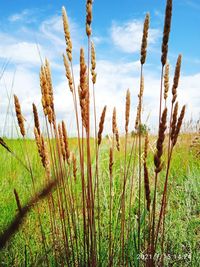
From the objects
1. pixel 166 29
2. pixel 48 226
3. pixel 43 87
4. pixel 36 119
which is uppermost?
pixel 166 29

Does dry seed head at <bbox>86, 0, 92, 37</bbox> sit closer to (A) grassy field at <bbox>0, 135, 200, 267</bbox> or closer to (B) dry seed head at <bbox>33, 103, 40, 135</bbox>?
(B) dry seed head at <bbox>33, 103, 40, 135</bbox>

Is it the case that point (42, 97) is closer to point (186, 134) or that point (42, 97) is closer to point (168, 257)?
point (168, 257)

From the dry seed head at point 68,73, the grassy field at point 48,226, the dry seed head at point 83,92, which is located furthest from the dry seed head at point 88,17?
the grassy field at point 48,226

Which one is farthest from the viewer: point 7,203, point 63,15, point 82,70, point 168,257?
point 7,203

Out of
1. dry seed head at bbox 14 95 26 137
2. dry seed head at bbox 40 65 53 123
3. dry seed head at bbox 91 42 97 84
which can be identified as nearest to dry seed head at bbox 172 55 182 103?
dry seed head at bbox 91 42 97 84

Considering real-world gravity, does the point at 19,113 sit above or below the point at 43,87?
below

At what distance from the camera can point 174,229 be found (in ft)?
10.4

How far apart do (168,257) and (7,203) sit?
1550mm

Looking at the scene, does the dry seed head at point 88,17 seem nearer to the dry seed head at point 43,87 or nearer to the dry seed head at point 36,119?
the dry seed head at point 43,87

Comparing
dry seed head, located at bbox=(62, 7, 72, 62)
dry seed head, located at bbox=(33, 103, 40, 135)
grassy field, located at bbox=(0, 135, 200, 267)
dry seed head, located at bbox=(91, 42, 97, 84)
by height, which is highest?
dry seed head, located at bbox=(62, 7, 72, 62)

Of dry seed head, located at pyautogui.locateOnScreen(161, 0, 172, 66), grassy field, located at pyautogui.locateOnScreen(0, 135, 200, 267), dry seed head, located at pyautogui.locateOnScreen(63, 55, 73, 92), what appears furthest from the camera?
grassy field, located at pyautogui.locateOnScreen(0, 135, 200, 267)

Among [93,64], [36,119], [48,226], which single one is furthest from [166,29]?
[48,226]

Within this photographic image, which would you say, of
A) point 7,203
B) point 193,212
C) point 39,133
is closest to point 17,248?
point 7,203

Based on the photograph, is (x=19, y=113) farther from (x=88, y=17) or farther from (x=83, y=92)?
(x=88, y=17)
